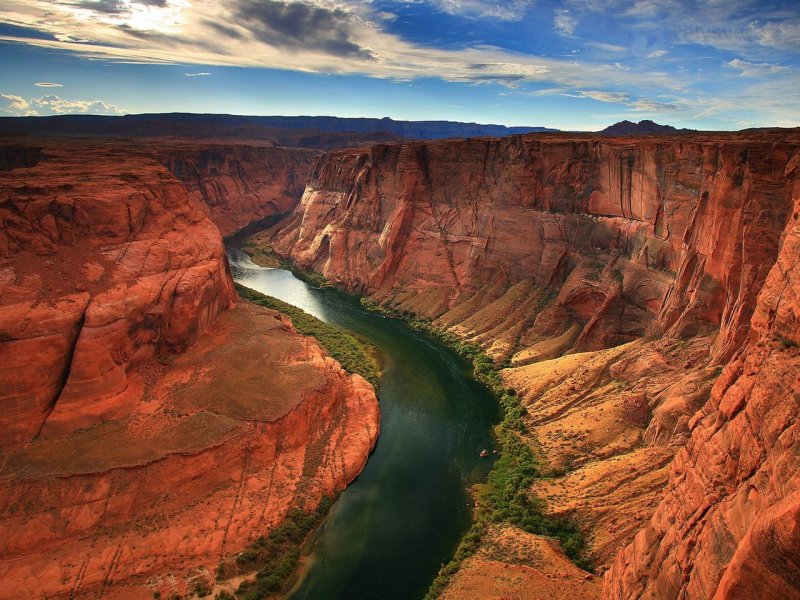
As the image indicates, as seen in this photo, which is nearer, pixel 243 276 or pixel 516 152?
pixel 516 152

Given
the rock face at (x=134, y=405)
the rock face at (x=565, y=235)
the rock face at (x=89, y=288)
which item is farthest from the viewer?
the rock face at (x=565, y=235)

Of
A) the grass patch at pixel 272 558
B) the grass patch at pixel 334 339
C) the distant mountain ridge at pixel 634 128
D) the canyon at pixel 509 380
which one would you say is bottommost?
the grass patch at pixel 272 558

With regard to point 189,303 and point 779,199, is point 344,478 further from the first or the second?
point 779,199

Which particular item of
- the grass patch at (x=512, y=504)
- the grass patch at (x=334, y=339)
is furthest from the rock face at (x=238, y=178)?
the grass patch at (x=512, y=504)

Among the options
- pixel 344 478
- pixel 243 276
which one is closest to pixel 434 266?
pixel 243 276

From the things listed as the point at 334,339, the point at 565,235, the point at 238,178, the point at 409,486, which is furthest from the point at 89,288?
the point at 238,178

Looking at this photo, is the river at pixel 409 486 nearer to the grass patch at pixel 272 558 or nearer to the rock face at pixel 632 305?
the grass patch at pixel 272 558

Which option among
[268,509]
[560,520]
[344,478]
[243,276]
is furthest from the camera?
[243,276]
